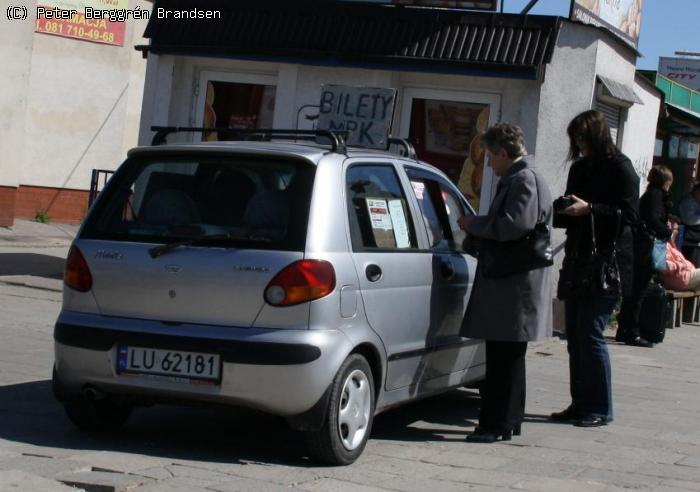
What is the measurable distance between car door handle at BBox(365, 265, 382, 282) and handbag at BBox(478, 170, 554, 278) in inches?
35.9

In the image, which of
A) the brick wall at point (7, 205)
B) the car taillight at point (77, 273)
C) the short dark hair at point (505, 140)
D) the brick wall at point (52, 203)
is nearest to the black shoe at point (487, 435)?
the short dark hair at point (505, 140)

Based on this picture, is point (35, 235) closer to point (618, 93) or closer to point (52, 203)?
point (52, 203)

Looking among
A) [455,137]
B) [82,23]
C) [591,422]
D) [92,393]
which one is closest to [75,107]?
[82,23]

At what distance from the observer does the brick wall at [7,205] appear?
21.9 meters

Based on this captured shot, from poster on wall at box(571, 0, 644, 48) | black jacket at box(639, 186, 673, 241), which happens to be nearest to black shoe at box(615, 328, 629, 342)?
black jacket at box(639, 186, 673, 241)

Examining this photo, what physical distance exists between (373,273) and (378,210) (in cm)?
47

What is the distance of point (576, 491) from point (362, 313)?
55.4 inches

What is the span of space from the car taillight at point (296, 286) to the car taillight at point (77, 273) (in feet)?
3.52

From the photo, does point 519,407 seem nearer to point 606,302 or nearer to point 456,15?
point 606,302

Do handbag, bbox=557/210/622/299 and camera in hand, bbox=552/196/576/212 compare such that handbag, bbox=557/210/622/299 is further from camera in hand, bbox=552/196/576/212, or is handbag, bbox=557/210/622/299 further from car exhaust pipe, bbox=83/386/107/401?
car exhaust pipe, bbox=83/386/107/401

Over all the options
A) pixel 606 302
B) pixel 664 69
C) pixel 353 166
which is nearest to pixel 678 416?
pixel 606 302

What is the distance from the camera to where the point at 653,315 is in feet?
43.0

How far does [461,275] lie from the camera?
755 centimetres

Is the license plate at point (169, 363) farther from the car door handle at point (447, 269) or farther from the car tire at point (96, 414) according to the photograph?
the car door handle at point (447, 269)
